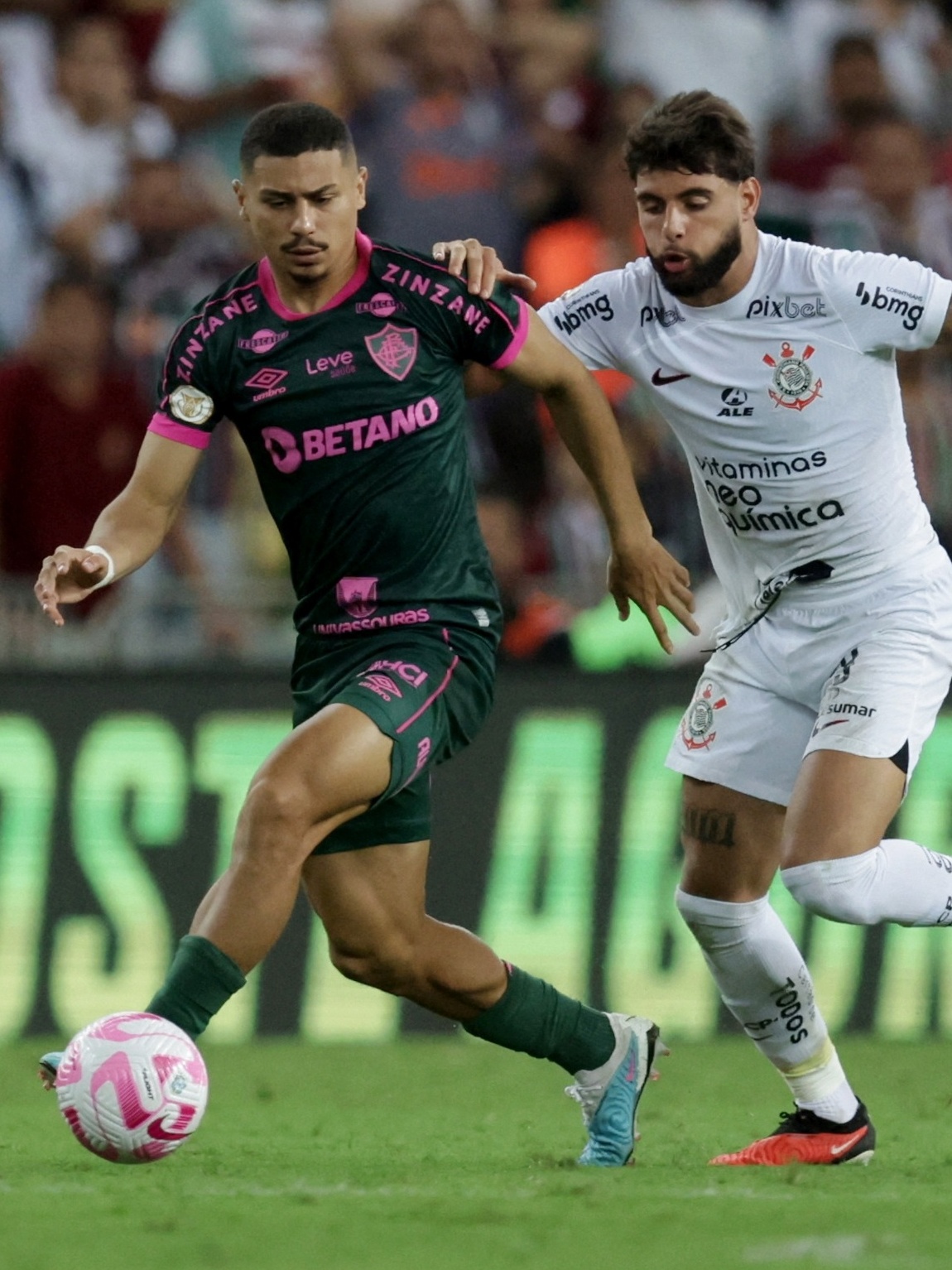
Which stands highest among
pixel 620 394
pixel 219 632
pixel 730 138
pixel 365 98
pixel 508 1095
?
pixel 365 98

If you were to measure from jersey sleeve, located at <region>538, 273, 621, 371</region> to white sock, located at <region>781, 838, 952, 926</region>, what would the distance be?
4.95 feet

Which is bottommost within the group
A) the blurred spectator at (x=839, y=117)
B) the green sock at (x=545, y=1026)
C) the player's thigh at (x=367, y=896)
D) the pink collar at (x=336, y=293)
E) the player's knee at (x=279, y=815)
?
the green sock at (x=545, y=1026)

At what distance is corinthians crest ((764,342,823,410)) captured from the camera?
18.6 feet

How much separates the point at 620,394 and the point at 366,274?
492cm

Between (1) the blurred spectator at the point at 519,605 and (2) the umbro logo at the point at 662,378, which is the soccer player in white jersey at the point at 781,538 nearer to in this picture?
(2) the umbro logo at the point at 662,378

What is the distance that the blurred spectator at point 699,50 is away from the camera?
12.4 meters

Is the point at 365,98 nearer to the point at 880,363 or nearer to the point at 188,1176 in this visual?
the point at 880,363

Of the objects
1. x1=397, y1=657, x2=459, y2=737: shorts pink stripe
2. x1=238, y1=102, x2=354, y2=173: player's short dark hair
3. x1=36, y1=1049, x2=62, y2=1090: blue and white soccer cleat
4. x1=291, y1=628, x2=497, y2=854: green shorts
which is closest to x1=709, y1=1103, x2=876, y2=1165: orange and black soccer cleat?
x1=291, y1=628, x2=497, y2=854: green shorts

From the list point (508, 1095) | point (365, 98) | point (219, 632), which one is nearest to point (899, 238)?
point (365, 98)

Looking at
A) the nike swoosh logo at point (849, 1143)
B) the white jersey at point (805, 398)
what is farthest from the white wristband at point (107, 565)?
the nike swoosh logo at point (849, 1143)

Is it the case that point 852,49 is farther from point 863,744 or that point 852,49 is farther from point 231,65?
point 863,744

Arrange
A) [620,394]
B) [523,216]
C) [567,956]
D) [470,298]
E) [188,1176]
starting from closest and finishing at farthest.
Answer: [188,1176], [470,298], [567,956], [620,394], [523,216]

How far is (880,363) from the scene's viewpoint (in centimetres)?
573

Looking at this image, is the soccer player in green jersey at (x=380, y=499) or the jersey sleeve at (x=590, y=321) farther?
the jersey sleeve at (x=590, y=321)
